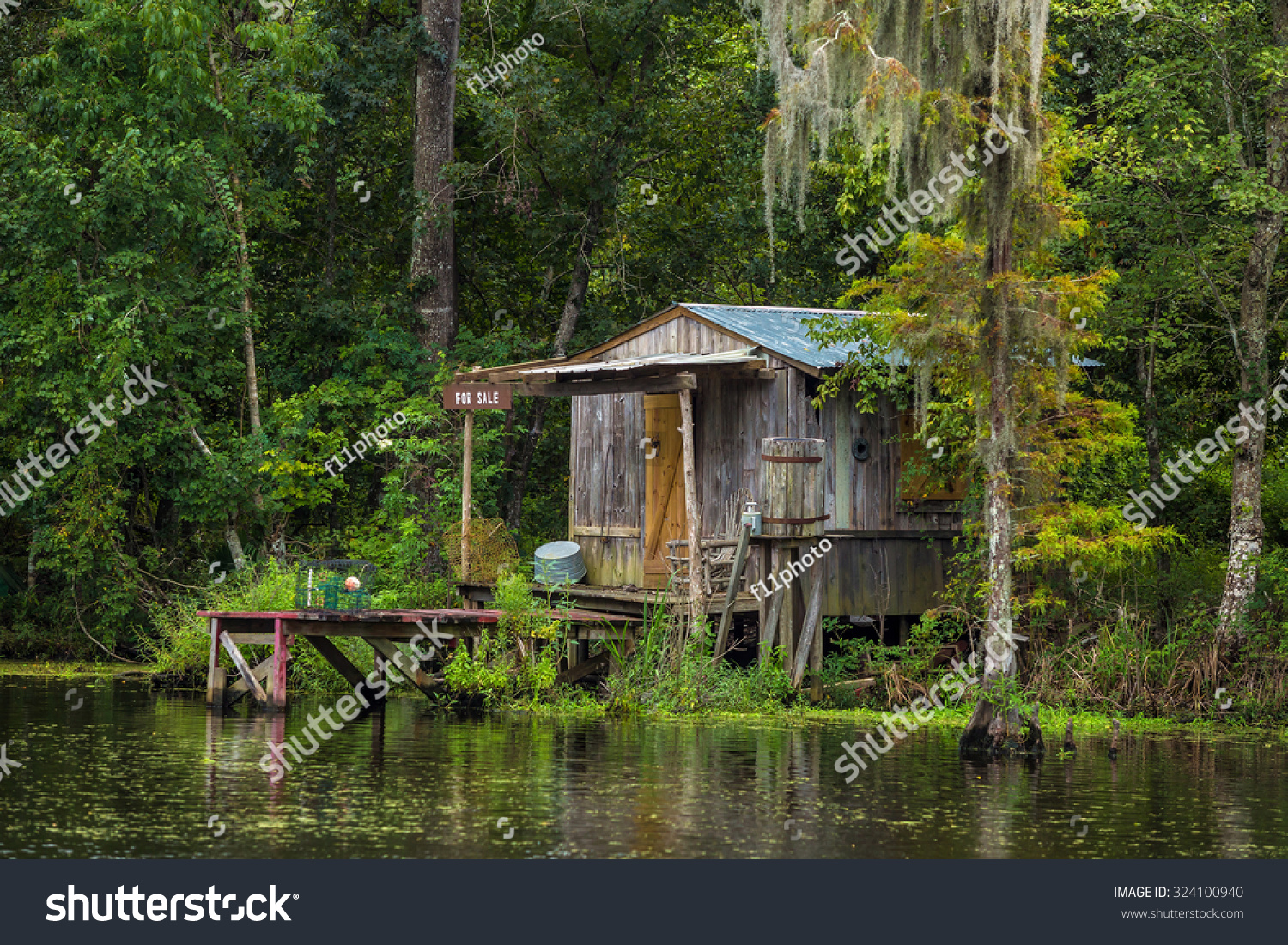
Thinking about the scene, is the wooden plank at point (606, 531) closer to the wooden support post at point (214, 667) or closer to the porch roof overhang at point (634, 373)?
the porch roof overhang at point (634, 373)

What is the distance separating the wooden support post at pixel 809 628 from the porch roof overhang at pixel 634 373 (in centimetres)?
256

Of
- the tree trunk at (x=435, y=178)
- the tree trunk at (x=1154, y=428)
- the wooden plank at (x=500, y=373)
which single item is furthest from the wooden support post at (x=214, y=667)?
the tree trunk at (x=1154, y=428)

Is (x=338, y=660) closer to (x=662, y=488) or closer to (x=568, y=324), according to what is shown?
(x=662, y=488)

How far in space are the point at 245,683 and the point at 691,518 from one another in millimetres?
5691

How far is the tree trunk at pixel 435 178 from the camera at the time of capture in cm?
2614

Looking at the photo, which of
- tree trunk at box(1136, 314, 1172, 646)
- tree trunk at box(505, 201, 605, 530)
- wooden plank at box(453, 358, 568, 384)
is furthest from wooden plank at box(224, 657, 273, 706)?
tree trunk at box(1136, 314, 1172, 646)

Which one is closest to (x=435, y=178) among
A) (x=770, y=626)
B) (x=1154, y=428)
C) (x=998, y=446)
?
(x=770, y=626)

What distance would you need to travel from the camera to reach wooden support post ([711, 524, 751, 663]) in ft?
59.5

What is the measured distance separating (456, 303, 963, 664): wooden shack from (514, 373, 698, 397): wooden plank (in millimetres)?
22

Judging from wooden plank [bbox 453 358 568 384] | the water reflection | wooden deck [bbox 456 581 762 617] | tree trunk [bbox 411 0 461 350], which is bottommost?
the water reflection

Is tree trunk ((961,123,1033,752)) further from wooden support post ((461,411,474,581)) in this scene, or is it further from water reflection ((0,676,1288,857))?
wooden support post ((461,411,474,581))

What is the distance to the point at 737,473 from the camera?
19844 millimetres

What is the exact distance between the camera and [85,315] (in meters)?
22.5

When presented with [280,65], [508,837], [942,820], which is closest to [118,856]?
[508,837]
